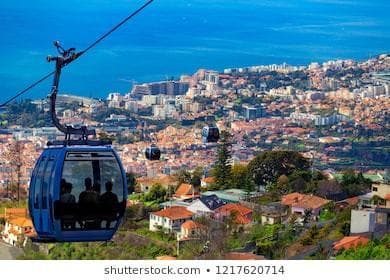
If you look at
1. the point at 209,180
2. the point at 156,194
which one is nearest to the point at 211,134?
the point at 156,194

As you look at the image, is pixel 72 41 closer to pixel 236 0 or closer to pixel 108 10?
pixel 108 10

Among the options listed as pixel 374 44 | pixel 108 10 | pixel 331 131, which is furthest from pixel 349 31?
pixel 108 10

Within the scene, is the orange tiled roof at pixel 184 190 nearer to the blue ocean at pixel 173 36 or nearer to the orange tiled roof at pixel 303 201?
the orange tiled roof at pixel 303 201

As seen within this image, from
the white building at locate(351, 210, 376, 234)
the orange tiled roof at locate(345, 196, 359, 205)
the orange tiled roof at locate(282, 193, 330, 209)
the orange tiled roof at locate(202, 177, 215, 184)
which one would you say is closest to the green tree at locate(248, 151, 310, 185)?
the orange tiled roof at locate(202, 177, 215, 184)

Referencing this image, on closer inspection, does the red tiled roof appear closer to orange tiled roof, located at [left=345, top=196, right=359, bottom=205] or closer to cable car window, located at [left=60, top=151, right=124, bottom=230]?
orange tiled roof, located at [left=345, top=196, right=359, bottom=205]

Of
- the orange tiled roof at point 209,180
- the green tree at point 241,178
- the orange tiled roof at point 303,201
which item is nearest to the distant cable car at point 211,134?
the orange tiled roof at point 303,201

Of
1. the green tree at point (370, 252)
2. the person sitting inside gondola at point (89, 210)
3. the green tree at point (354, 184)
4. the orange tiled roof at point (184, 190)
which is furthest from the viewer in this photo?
the orange tiled roof at point (184, 190)
